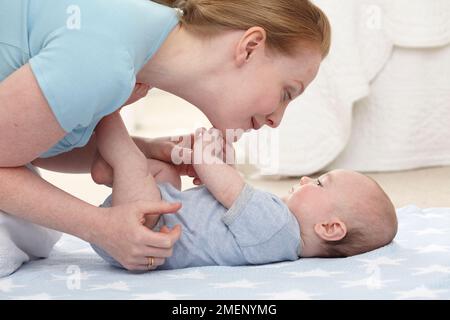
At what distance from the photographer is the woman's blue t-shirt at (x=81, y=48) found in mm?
1069

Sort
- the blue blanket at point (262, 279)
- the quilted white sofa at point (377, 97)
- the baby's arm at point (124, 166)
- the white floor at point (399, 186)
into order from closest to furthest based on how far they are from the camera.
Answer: the blue blanket at point (262, 279)
the baby's arm at point (124, 166)
the white floor at point (399, 186)
the quilted white sofa at point (377, 97)

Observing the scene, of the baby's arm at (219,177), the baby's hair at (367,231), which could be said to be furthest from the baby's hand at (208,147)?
the baby's hair at (367,231)

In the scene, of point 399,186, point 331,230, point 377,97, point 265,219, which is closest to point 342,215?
point 331,230

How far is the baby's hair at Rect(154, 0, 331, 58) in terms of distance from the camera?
123 cm

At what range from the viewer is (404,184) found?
86.5 inches

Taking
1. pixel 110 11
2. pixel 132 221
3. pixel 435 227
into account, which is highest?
pixel 110 11

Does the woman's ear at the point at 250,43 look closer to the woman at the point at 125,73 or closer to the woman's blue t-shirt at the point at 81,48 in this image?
the woman at the point at 125,73

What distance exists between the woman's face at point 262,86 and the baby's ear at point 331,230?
0.21 m

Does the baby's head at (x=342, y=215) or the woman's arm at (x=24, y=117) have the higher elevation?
the woman's arm at (x=24, y=117)

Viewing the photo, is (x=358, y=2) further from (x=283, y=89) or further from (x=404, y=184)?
(x=283, y=89)

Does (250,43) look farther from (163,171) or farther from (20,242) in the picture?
(20,242)

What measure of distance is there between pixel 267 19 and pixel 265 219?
0.32 metres
